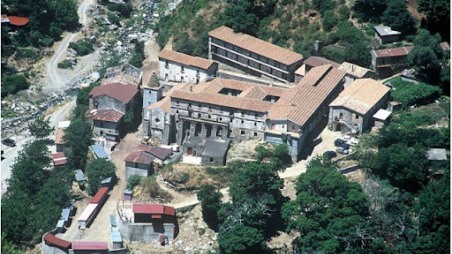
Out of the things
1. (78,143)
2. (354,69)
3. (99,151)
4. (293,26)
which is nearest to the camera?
(99,151)

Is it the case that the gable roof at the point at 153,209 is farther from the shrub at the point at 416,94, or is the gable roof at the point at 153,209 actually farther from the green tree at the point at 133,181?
the shrub at the point at 416,94

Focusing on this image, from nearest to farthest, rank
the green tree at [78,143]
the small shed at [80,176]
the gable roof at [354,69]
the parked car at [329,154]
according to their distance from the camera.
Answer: the parked car at [329,154]
the small shed at [80,176]
the gable roof at [354,69]
the green tree at [78,143]

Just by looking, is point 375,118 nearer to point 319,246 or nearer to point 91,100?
point 319,246

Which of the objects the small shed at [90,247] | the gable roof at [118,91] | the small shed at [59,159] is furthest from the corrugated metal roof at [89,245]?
the gable roof at [118,91]

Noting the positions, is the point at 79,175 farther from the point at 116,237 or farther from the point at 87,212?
the point at 116,237

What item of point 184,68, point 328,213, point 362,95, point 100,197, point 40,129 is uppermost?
point 362,95

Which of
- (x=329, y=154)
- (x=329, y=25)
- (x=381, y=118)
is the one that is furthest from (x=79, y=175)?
(x=329, y=25)
